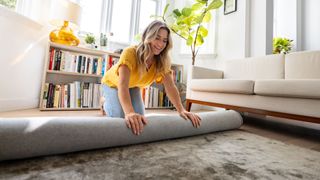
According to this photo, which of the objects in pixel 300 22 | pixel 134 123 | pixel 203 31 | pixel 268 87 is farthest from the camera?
pixel 300 22

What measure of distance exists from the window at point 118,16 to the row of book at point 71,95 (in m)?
1.10

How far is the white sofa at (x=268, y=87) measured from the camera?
4.09 feet

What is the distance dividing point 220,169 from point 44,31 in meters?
2.51

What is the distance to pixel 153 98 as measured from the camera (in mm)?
2730

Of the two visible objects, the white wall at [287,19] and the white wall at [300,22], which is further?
the white wall at [287,19]

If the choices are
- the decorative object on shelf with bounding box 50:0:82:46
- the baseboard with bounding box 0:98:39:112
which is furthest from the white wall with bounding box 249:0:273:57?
the baseboard with bounding box 0:98:39:112

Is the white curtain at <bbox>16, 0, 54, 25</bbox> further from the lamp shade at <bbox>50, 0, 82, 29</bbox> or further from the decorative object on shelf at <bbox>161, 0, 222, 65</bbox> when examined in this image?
the decorative object on shelf at <bbox>161, 0, 222, 65</bbox>

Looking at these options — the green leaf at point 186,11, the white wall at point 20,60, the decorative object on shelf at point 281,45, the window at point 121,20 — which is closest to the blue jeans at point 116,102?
the white wall at point 20,60

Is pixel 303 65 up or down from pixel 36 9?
down

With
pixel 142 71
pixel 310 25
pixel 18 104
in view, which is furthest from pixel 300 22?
pixel 18 104

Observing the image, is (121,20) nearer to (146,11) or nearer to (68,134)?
(146,11)

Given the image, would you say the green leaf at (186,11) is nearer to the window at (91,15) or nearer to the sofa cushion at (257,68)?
the sofa cushion at (257,68)

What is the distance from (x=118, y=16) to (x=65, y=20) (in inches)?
47.6

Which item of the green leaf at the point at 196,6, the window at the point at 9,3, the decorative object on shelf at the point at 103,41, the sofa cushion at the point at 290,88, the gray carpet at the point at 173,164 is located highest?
the green leaf at the point at 196,6
